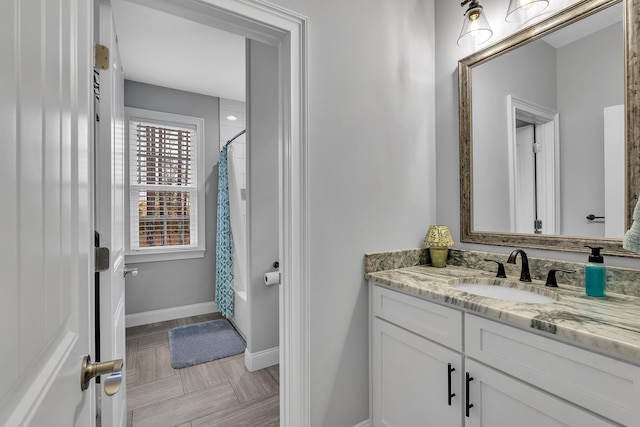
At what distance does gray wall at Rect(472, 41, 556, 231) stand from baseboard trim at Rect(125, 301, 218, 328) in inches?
122

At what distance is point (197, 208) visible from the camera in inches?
143

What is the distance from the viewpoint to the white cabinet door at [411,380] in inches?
47.9

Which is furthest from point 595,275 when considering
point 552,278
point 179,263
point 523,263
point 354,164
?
point 179,263

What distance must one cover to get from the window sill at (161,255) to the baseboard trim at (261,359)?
160cm

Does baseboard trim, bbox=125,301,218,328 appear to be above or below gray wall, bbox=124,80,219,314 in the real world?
below

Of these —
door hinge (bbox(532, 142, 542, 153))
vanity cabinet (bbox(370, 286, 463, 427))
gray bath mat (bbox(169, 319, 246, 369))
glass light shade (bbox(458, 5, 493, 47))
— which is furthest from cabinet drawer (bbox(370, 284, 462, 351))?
gray bath mat (bbox(169, 319, 246, 369))

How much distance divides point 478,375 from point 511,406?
0.41ft

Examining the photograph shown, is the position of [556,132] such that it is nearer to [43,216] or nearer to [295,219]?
[295,219]

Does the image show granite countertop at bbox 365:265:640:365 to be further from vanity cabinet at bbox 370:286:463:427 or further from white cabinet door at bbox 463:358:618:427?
white cabinet door at bbox 463:358:618:427

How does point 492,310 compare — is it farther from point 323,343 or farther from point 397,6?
point 397,6

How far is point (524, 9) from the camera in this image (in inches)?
58.1

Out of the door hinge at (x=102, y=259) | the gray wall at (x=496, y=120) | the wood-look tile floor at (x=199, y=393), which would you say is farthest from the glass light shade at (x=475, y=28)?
the wood-look tile floor at (x=199, y=393)

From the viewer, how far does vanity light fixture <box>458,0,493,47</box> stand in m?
1.55

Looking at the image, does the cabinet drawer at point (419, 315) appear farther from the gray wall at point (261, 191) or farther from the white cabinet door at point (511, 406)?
the gray wall at point (261, 191)
